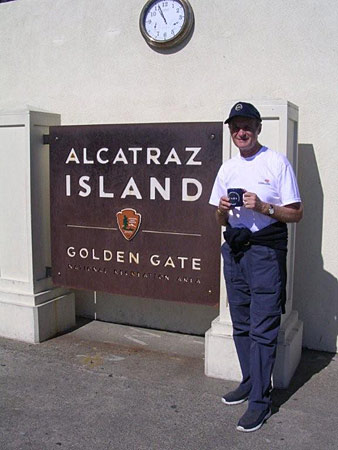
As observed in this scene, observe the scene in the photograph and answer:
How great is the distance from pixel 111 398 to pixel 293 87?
271 centimetres

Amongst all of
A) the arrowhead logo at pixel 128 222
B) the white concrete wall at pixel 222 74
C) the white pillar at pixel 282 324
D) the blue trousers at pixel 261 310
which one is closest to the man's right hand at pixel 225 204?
the blue trousers at pixel 261 310

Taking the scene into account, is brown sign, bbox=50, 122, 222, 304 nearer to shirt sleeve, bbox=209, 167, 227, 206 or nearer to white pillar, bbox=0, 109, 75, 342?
white pillar, bbox=0, 109, 75, 342

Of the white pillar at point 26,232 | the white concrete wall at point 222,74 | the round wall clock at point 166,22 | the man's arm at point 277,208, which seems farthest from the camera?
the white pillar at point 26,232

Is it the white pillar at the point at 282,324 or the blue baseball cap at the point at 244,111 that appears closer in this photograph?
the blue baseball cap at the point at 244,111

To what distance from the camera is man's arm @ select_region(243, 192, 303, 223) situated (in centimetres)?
317

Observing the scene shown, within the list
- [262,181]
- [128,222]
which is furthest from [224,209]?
[128,222]

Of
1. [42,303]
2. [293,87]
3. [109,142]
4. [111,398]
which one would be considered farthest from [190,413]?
[293,87]

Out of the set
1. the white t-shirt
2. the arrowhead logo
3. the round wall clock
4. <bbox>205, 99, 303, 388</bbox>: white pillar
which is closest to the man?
the white t-shirt

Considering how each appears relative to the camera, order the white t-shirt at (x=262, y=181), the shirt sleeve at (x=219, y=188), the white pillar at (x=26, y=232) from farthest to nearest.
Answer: the white pillar at (x=26, y=232) < the shirt sleeve at (x=219, y=188) < the white t-shirt at (x=262, y=181)

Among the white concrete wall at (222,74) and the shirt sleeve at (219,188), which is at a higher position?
the white concrete wall at (222,74)

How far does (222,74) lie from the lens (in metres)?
4.59

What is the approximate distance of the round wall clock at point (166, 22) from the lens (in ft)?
15.1

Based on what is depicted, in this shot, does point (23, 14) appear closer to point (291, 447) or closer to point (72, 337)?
point (72, 337)

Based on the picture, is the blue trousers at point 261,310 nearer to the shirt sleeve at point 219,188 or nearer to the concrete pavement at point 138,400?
the concrete pavement at point 138,400
